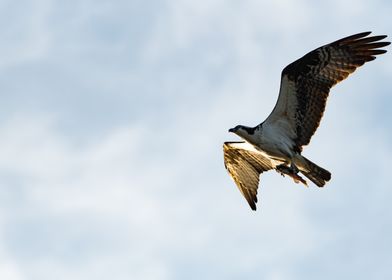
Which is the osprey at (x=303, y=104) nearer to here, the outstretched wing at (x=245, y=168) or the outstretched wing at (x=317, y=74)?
the outstretched wing at (x=317, y=74)

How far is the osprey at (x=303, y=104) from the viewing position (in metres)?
23.5

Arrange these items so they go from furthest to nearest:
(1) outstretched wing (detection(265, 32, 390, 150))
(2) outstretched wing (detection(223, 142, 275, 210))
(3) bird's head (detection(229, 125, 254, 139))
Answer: (2) outstretched wing (detection(223, 142, 275, 210))
(3) bird's head (detection(229, 125, 254, 139))
(1) outstretched wing (detection(265, 32, 390, 150))

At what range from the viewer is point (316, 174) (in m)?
23.6

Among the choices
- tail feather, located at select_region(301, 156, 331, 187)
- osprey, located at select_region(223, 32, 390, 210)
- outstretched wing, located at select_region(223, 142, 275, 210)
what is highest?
outstretched wing, located at select_region(223, 142, 275, 210)

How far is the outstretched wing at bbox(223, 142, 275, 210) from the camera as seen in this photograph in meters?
26.1

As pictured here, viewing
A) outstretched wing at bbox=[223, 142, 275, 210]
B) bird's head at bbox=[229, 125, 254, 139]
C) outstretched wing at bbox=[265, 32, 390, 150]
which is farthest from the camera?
outstretched wing at bbox=[223, 142, 275, 210]

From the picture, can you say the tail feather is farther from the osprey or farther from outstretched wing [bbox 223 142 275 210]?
outstretched wing [bbox 223 142 275 210]

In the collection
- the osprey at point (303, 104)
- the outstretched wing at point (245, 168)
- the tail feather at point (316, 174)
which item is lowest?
the tail feather at point (316, 174)

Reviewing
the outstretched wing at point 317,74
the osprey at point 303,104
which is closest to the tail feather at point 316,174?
the osprey at point 303,104

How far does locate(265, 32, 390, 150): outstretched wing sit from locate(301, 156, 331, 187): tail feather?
0.99 m

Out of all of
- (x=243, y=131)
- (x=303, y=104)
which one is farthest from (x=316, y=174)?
(x=243, y=131)

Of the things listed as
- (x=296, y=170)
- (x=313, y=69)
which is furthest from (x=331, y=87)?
(x=296, y=170)

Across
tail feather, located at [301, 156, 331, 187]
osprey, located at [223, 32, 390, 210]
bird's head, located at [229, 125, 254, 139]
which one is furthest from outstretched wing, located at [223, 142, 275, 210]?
tail feather, located at [301, 156, 331, 187]

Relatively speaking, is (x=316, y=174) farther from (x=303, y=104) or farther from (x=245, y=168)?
(x=245, y=168)
